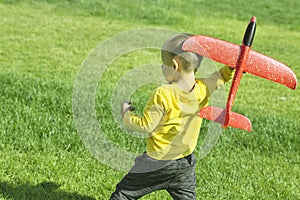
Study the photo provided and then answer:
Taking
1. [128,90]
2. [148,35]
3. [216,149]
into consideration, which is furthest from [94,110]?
[148,35]

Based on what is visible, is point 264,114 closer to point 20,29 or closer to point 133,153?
point 133,153

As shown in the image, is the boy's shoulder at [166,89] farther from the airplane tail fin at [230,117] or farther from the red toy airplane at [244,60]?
the red toy airplane at [244,60]

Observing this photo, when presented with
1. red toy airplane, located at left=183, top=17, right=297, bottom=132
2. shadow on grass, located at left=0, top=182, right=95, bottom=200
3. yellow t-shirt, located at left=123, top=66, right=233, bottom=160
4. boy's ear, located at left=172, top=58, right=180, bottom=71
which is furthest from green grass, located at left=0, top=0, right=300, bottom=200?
→ red toy airplane, located at left=183, top=17, right=297, bottom=132

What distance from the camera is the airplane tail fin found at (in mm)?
2871

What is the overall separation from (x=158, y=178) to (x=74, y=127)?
6.29ft

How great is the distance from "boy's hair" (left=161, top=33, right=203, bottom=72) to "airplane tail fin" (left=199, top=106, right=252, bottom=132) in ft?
0.85

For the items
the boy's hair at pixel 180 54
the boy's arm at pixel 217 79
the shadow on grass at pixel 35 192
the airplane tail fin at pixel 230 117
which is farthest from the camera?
the shadow on grass at pixel 35 192

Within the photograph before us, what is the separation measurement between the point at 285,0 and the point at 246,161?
10260 millimetres

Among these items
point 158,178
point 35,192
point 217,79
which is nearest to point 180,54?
point 217,79

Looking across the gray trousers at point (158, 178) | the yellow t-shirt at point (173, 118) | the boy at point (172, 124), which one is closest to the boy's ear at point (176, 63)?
the boy at point (172, 124)

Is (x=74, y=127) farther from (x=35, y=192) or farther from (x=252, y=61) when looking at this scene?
(x=252, y=61)

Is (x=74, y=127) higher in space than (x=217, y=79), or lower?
lower

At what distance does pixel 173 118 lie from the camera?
10.3ft

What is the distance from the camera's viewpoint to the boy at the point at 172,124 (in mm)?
3070
